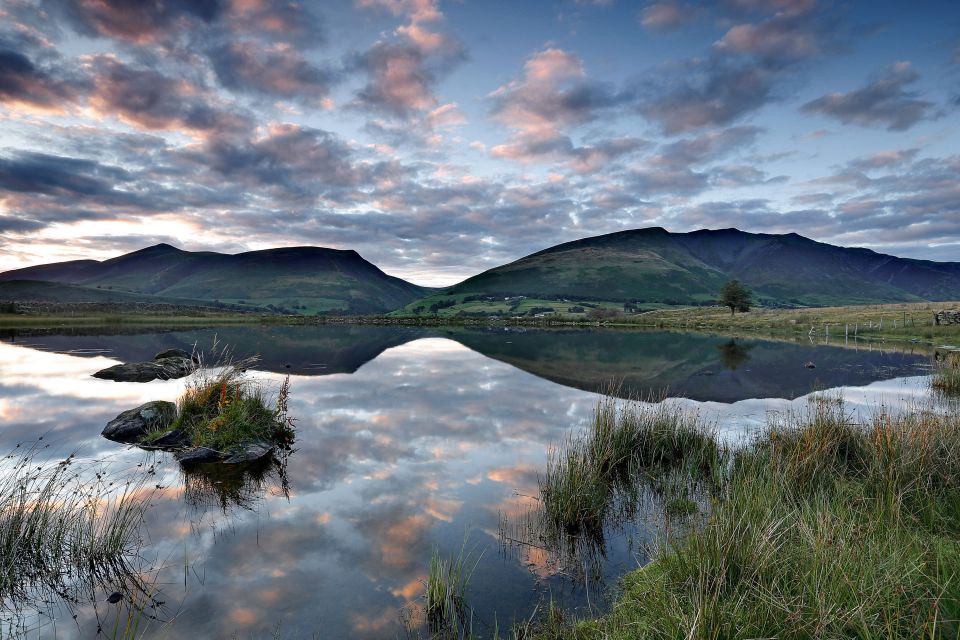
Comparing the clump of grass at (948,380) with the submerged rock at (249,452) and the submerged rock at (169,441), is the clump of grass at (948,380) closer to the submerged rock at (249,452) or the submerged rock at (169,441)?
the submerged rock at (249,452)

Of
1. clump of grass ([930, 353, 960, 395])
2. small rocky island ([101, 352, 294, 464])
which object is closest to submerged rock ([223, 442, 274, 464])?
small rocky island ([101, 352, 294, 464])

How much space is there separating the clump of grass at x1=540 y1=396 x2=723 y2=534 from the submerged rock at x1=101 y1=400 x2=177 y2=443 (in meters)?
13.8

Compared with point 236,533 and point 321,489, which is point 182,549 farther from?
point 321,489

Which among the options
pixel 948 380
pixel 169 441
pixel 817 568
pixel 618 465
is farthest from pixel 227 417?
pixel 948 380

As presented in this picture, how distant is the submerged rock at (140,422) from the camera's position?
16.3m

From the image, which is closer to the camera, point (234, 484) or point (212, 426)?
point (234, 484)

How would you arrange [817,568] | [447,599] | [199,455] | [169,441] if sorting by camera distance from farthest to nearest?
[169,441], [199,455], [447,599], [817,568]

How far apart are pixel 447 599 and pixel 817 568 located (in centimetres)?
A: 486

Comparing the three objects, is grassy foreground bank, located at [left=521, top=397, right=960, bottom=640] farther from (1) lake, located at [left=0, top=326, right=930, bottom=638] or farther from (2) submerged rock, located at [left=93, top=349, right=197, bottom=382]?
(2) submerged rock, located at [left=93, top=349, right=197, bottom=382]

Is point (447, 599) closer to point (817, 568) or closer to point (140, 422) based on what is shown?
point (817, 568)

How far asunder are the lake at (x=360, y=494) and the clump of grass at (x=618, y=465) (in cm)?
81

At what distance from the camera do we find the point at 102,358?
40.3m

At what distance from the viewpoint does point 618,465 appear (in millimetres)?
13180

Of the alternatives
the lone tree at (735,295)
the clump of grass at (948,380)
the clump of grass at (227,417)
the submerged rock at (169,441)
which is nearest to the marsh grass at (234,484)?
the clump of grass at (227,417)
